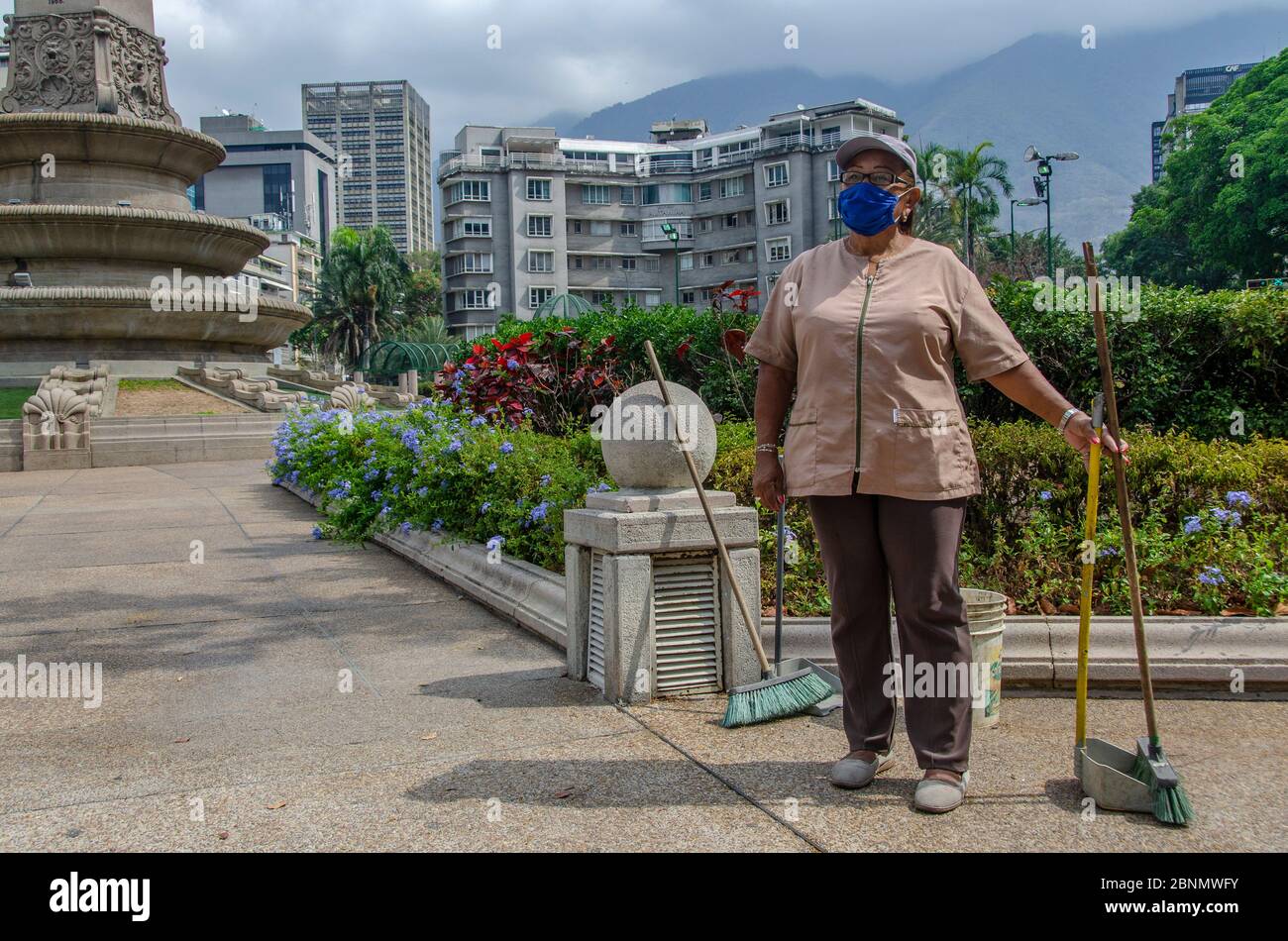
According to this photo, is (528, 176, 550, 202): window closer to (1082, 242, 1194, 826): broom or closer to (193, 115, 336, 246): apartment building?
(1082, 242, 1194, 826): broom

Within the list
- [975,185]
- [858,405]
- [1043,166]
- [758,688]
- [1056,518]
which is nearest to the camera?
[858,405]

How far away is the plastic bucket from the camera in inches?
175

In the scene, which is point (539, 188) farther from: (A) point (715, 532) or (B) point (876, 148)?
(B) point (876, 148)

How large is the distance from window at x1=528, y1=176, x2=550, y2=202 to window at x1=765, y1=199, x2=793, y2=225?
15.1 m

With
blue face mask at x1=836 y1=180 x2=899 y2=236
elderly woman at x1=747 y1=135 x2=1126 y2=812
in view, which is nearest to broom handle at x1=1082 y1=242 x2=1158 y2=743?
elderly woman at x1=747 y1=135 x2=1126 y2=812

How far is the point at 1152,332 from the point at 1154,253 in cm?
6191

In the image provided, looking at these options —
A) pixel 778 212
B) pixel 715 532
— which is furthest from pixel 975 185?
pixel 715 532

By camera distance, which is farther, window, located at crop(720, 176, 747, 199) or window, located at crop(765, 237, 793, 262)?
window, located at crop(720, 176, 747, 199)

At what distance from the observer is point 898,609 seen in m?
3.80

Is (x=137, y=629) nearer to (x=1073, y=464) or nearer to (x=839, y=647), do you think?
(x=839, y=647)

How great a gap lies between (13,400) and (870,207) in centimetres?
2253

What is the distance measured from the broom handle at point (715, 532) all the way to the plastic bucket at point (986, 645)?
2.81ft
